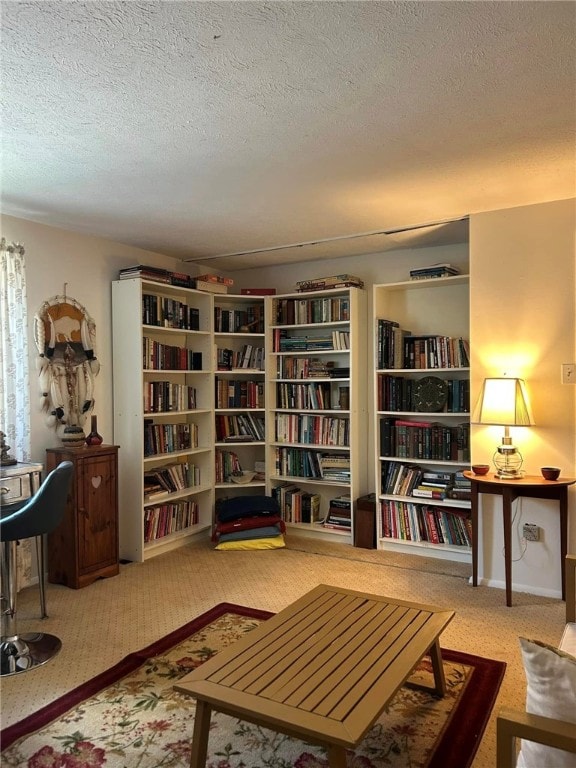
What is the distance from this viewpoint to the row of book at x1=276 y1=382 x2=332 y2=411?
4.76 metres

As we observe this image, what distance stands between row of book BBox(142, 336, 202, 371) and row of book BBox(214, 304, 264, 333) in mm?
Result: 341

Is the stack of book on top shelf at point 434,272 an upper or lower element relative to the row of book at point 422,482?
upper

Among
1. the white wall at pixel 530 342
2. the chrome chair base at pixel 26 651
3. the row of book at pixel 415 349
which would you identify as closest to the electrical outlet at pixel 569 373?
the white wall at pixel 530 342

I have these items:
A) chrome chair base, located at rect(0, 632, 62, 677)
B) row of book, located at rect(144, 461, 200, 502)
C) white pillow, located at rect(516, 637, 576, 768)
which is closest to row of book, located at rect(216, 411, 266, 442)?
row of book, located at rect(144, 461, 200, 502)

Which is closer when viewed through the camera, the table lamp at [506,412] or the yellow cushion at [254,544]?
the table lamp at [506,412]

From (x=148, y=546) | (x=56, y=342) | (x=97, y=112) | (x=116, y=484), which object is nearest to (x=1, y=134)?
(x=97, y=112)

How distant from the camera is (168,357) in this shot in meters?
4.41

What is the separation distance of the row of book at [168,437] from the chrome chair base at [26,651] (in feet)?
5.22

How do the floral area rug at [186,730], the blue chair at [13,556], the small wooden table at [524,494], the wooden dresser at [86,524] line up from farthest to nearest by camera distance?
the wooden dresser at [86,524] < the small wooden table at [524,494] < the blue chair at [13,556] < the floral area rug at [186,730]

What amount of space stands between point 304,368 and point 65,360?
1.94 metres

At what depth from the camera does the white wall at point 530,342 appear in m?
3.29

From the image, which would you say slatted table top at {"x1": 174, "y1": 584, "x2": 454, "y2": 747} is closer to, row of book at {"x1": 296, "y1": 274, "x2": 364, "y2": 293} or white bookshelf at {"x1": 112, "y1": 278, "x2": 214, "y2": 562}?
white bookshelf at {"x1": 112, "y1": 278, "x2": 214, "y2": 562}

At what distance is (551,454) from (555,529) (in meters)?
0.45

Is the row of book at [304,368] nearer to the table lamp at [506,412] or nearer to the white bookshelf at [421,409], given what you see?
the white bookshelf at [421,409]
